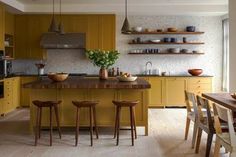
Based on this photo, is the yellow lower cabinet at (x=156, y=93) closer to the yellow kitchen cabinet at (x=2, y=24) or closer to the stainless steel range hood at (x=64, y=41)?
the stainless steel range hood at (x=64, y=41)

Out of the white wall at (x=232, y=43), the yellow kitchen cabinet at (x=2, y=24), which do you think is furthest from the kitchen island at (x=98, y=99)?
the yellow kitchen cabinet at (x=2, y=24)

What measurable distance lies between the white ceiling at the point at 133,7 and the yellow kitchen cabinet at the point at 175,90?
72.8 inches

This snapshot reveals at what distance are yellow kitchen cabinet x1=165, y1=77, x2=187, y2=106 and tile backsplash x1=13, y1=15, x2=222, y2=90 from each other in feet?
1.92

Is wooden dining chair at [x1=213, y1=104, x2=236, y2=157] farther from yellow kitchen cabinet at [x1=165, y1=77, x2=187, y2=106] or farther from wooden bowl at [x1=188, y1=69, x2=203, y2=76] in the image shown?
wooden bowl at [x1=188, y1=69, x2=203, y2=76]

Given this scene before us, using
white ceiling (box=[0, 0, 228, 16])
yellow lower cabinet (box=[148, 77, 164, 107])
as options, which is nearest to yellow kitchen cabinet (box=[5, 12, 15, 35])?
white ceiling (box=[0, 0, 228, 16])

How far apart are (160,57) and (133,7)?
68.4 inches

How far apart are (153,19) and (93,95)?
4256mm

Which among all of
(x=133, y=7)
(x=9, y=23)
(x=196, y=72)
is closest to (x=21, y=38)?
(x=9, y=23)

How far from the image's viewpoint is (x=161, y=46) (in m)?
9.09

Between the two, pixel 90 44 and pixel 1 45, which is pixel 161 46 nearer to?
pixel 90 44

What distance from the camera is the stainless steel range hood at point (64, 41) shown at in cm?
840

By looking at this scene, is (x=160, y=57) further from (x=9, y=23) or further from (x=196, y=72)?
(x=9, y=23)

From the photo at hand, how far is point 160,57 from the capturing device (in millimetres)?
9156

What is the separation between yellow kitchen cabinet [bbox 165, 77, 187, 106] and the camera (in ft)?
28.3
